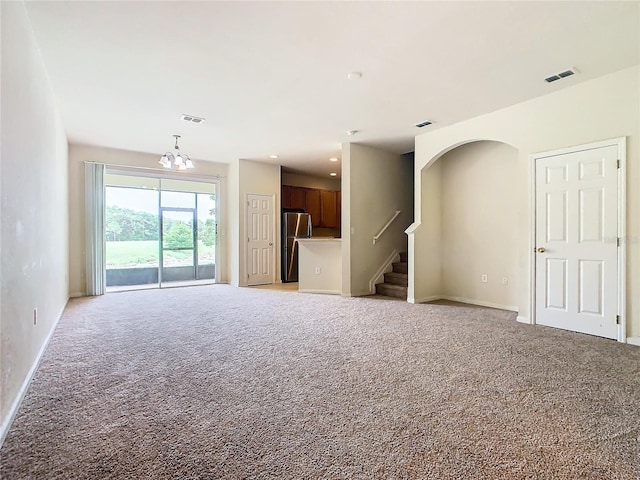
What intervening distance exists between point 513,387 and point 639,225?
7.56 ft

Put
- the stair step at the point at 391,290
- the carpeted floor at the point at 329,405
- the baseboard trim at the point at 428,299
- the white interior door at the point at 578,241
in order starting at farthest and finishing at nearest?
the stair step at the point at 391,290, the baseboard trim at the point at 428,299, the white interior door at the point at 578,241, the carpeted floor at the point at 329,405

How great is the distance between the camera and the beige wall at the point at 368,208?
5.87 meters

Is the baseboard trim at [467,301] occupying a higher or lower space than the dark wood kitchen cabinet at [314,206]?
lower

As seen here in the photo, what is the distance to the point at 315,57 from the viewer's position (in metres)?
2.98

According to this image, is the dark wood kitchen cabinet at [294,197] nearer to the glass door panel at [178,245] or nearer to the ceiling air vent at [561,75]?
the glass door panel at [178,245]

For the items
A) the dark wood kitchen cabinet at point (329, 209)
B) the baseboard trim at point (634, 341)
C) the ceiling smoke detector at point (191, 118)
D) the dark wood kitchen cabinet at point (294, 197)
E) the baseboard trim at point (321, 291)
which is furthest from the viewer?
the dark wood kitchen cabinet at point (329, 209)

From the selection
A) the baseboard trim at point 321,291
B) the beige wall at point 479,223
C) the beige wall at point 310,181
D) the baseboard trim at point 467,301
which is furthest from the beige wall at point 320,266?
the beige wall at point 310,181

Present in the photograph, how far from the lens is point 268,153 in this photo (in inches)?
263

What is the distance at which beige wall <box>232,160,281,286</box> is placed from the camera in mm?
7242

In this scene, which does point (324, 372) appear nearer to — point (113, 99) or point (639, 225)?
point (639, 225)

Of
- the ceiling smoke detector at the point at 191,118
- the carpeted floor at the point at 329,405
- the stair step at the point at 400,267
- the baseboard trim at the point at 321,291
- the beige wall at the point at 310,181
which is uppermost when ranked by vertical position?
the ceiling smoke detector at the point at 191,118

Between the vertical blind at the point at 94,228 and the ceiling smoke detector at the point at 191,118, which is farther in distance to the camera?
the vertical blind at the point at 94,228

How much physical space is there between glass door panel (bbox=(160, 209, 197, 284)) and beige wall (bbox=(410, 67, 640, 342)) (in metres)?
4.84

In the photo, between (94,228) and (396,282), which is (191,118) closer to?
(94,228)
